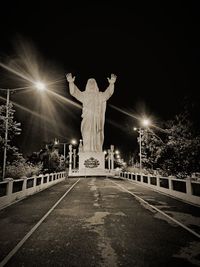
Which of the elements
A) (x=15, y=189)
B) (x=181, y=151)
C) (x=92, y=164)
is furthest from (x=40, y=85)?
(x=92, y=164)

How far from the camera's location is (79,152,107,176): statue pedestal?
52.4m

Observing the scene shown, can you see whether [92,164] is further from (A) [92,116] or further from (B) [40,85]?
(B) [40,85]

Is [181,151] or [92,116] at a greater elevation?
[92,116]

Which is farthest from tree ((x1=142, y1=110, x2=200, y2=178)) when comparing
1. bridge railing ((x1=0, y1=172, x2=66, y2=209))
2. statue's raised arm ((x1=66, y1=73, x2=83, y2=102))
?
statue's raised arm ((x1=66, y1=73, x2=83, y2=102))

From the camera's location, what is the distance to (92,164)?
2105 inches

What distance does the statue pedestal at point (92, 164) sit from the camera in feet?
172

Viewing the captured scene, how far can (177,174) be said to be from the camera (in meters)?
17.3

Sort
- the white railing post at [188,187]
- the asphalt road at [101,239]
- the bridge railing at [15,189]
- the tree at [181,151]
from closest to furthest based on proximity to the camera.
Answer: the asphalt road at [101,239] < the bridge railing at [15,189] < the white railing post at [188,187] < the tree at [181,151]

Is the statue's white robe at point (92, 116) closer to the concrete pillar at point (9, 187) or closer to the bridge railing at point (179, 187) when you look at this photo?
the bridge railing at point (179, 187)

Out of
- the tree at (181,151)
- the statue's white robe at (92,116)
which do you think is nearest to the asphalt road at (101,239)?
the tree at (181,151)

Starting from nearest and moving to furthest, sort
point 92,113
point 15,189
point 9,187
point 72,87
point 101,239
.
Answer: point 101,239
point 9,187
point 15,189
point 72,87
point 92,113

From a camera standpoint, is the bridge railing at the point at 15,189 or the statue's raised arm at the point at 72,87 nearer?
the bridge railing at the point at 15,189

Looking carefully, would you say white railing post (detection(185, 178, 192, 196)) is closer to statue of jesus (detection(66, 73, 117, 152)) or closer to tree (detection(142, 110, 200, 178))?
tree (detection(142, 110, 200, 178))

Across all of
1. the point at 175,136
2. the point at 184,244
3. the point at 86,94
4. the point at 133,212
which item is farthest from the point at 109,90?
the point at 184,244
